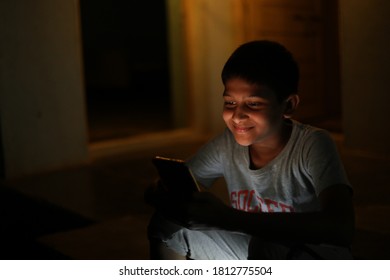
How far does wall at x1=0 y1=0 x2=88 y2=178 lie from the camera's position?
21.8 feet

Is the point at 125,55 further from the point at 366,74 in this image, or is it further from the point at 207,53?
the point at 366,74

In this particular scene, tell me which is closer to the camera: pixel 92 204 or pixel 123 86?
pixel 92 204

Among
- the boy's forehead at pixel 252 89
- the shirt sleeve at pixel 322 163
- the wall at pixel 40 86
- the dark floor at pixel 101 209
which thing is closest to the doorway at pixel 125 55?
the wall at pixel 40 86

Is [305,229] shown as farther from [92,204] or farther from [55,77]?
[55,77]

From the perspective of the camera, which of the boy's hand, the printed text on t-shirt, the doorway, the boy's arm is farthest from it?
the doorway

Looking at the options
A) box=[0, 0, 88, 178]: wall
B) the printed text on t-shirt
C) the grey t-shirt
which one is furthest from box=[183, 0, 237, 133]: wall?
the printed text on t-shirt

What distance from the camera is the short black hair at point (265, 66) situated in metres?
2.58

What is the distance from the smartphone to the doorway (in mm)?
10359

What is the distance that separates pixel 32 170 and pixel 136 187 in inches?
55.6

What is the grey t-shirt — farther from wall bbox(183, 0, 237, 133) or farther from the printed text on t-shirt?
wall bbox(183, 0, 237, 133)

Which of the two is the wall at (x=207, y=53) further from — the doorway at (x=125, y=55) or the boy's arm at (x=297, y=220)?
the boy's arm at (x=297, y=220)

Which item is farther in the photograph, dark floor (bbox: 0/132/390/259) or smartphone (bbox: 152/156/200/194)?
dark floor (bbox: 0/132/390/259)

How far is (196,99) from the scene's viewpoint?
8.74m
